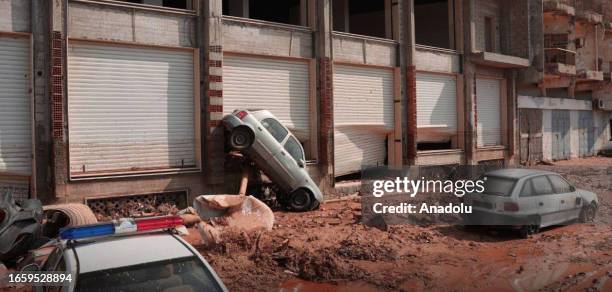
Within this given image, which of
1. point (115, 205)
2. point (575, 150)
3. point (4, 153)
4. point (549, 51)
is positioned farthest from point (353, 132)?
point (575, 150)

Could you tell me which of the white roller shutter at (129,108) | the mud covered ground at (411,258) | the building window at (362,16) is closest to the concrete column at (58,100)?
the white roller shutter at (129,108)

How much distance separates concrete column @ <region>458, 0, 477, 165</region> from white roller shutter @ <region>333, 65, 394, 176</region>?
4.45 metres

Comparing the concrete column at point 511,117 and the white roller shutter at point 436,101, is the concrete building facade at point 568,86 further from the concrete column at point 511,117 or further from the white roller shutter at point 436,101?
the white roller shutter at point 436,101

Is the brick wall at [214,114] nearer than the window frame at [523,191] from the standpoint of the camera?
No

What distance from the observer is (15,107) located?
1116cm

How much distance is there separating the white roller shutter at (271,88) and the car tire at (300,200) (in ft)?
8.74

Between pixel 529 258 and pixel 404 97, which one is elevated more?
pixel 404 97

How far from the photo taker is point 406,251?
32.0 feet

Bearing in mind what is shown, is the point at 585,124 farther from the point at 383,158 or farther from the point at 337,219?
the point at 337,219

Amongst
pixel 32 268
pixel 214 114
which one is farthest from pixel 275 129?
pixel 32 268

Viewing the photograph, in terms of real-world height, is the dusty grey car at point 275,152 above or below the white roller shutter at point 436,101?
below

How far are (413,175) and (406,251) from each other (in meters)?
8.86

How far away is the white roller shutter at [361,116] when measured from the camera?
16.8m

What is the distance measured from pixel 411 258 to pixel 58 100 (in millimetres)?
8435
